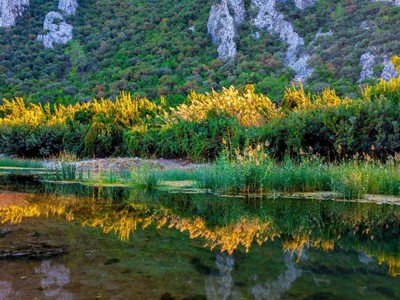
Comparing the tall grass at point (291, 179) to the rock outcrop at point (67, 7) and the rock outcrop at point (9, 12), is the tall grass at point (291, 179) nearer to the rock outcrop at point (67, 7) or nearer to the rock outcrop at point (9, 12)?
the rock outcrop at point (9, 12)

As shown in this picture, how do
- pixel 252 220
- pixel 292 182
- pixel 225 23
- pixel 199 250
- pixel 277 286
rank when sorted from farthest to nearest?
pixel 225 23
pixel 292 182
pixel 252 220
pixel 199 250
pixel 277 286

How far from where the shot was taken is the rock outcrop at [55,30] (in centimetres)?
4944

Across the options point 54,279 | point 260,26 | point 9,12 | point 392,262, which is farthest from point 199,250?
point 9,12

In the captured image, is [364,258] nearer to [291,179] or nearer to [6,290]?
[6,290]

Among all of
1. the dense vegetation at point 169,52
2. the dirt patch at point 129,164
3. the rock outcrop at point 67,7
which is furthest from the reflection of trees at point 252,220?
the rock outcrop at point 67,7

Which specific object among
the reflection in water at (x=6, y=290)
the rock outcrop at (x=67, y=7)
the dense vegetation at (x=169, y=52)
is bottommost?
the reflection in water at (x=6, y=290)

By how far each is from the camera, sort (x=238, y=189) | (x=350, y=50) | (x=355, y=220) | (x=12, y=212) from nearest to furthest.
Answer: (x=355, y=220), (x=12, y=212), (x=238, y=189), (x=350, y=50)

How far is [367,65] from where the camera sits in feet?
120

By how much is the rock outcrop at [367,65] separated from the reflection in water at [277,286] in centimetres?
3346

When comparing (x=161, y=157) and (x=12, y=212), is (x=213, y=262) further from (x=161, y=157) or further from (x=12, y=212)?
(x=161, y=157)

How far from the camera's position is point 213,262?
4246 millimetres

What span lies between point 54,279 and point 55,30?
1980 inches

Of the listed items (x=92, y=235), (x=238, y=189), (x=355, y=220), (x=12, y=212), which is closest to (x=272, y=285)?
(x=92, y=235)

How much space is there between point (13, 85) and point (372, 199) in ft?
125
